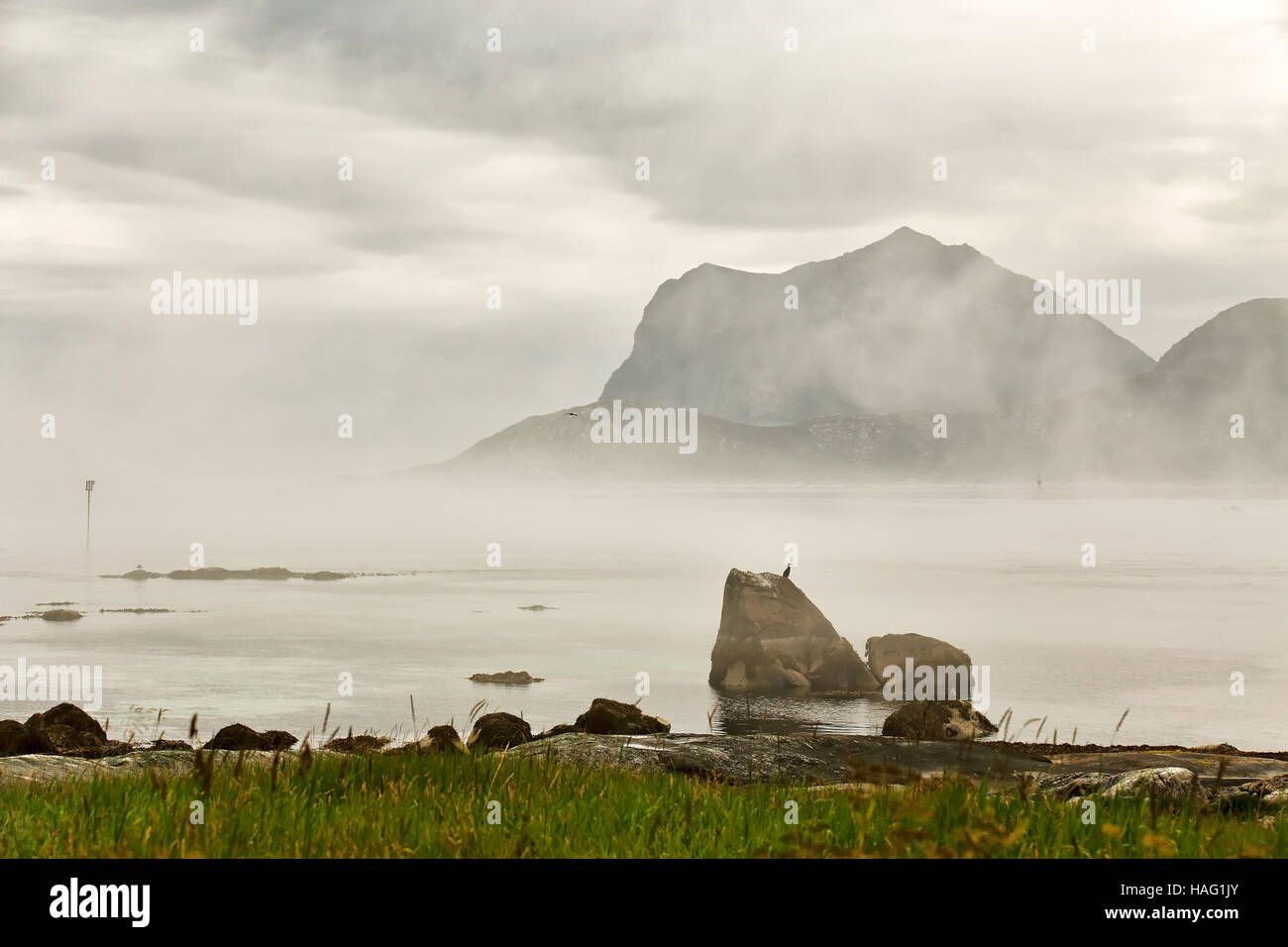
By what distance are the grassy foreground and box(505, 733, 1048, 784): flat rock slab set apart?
392cm

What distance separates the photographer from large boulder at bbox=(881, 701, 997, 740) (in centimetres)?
3303

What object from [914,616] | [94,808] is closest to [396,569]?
[914,616]

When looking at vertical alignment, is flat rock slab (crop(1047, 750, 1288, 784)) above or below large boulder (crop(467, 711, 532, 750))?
below

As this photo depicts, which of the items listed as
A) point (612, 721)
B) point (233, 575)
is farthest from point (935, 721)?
point (233, 575)

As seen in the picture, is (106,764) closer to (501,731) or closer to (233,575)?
(501,731)

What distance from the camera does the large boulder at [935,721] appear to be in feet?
108

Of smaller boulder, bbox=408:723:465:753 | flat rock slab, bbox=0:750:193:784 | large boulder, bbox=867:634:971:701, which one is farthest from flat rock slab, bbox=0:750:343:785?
large boulder, bbox=867:634:971:701

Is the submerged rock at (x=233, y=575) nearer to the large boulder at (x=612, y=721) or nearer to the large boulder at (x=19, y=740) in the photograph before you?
the large boulder at (x=612, y=721)

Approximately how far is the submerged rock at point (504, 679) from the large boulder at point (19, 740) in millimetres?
34227

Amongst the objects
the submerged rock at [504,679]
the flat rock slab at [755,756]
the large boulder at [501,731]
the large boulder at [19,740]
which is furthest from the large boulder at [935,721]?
the submerged rock at [504,679]

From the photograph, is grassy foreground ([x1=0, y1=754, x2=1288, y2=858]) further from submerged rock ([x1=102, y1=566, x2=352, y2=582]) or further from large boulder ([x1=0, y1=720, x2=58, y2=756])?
submerged rock ([x1=102, y1=566, x2=352, y2=582])
